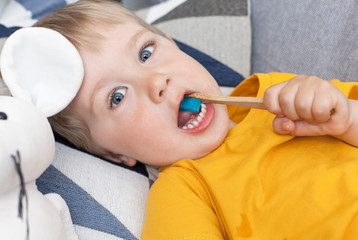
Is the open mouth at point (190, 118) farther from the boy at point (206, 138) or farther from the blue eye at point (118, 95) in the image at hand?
the blue eye at point (118, 95)

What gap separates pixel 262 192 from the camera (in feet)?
2.51

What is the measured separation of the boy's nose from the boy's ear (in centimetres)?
19

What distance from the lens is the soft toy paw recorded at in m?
0.52

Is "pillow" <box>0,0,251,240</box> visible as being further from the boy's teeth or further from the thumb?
the thumb

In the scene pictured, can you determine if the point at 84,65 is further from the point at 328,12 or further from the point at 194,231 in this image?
the point at 328,12

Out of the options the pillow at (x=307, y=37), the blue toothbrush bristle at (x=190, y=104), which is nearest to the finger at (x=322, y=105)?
the blue toothbrush bristle at (x=190, y=104)

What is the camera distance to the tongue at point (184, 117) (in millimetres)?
895

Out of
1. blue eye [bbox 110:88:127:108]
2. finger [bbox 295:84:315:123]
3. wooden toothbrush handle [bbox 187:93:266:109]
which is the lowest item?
blue eye [bbox 110:88:127:108]

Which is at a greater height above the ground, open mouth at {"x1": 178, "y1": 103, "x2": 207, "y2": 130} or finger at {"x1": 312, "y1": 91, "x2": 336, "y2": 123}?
finger at {"x1": 312, "y1": 91, "x2": 336, "y2": 123}

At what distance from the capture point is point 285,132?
0.77 metres

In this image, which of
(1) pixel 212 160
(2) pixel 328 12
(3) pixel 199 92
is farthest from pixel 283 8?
(1) pixel 212 160

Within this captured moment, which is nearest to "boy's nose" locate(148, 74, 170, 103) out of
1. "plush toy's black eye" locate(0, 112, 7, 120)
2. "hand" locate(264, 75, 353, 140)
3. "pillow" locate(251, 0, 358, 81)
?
"hand" locate(264, 75, 353, 140)

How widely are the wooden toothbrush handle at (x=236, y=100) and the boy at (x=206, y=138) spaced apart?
31 mm

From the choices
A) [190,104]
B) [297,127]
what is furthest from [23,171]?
[297,127]
